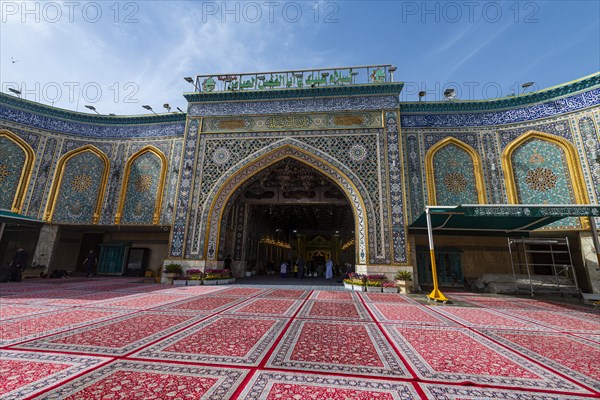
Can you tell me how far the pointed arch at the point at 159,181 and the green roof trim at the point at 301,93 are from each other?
103 inches

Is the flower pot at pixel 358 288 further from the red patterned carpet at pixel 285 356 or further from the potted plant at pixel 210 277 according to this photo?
the potted plant at pixel 210 277

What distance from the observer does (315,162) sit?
9.70 meters

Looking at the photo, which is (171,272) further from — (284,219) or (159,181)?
(284,219)

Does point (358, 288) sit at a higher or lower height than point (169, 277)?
lower

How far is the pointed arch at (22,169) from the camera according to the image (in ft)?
31.4

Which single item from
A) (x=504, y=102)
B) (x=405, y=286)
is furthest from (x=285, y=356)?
(x=504, y=102)

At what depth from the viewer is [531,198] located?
8.48 meters

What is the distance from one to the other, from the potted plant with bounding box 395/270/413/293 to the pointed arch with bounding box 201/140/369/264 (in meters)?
1.31

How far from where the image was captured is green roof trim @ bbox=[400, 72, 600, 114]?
325 inches

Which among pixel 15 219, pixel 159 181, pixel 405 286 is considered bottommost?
pixel 405 286

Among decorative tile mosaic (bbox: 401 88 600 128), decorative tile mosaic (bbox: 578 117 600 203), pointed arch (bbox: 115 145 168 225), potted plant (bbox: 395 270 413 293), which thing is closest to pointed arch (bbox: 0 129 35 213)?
pointed arch (bbox: 115 145 168 225)

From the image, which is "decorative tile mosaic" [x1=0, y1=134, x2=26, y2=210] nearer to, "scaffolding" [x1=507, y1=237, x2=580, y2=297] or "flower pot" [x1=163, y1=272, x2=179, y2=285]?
"flower pot" [x1=163, y1=272, x2=179, y2=285]

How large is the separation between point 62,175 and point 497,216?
587 inches

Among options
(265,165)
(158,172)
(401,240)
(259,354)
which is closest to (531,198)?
(401,240)
